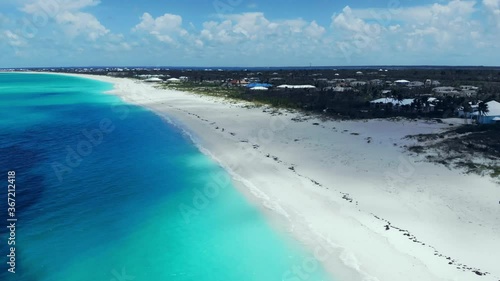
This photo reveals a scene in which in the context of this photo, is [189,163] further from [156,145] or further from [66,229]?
[66,229]

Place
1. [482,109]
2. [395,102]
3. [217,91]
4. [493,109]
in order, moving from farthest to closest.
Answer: [217,91]
[395,102]
[493,109]
[482,109]

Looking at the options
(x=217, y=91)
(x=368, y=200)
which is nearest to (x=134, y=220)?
(x=368, y=200)

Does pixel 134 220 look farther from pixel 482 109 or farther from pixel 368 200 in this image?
pixel 482 109

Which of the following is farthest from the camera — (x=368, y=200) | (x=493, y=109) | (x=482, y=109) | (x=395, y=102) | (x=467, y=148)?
(x=395, y=102)

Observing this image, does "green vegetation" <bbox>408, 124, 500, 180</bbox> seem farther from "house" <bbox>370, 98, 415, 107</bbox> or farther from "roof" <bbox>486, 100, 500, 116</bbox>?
"house" <bbox>370, 98, 415, 107</bbox>

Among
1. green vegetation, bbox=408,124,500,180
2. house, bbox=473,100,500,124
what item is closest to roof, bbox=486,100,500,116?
house, bbox=473,100,500,124

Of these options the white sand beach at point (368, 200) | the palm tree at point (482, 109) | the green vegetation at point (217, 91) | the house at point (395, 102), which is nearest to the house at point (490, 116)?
the palm tree at point (482, 109)

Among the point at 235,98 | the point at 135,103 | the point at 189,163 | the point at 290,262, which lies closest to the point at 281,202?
the point at 290,262
